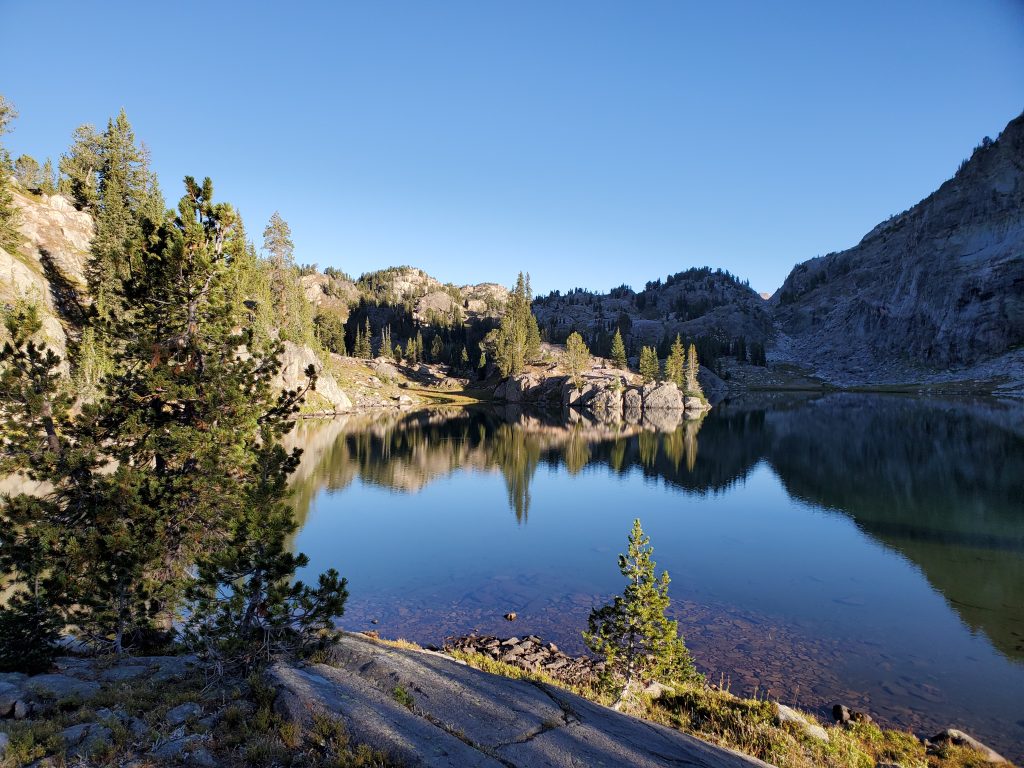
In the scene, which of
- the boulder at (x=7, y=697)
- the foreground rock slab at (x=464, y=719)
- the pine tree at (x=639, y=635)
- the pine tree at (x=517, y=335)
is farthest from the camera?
the pine tree at (x=517, y=335)

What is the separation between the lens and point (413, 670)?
36.6 ft

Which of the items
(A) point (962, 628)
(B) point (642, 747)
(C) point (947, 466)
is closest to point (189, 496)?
(B) point (642, 747)

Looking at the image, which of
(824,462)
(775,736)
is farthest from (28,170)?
(824,462)

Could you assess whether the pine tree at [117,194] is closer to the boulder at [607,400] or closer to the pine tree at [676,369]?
the boulder at [607,400]

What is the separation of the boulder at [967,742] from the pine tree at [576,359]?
130 m

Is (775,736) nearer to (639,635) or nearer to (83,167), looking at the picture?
(639,635)

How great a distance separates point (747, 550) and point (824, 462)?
38034 mm

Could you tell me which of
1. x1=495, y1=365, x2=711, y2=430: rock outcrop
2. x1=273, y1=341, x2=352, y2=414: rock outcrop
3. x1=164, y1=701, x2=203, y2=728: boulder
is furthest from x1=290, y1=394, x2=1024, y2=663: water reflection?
x1=164, y1=701, x2=203, y2=728: boulder

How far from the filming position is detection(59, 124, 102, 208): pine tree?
82.2 m

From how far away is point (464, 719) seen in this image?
958 centimetres

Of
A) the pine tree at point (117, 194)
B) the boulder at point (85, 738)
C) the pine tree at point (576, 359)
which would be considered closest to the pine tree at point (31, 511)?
the boulder at point (85, 738)

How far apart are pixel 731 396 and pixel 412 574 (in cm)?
17401

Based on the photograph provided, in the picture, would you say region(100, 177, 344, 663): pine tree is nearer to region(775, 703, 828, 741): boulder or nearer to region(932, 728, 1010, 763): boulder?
region(775, 703, 828, 741): boulder

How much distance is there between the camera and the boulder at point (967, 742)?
1406cm
